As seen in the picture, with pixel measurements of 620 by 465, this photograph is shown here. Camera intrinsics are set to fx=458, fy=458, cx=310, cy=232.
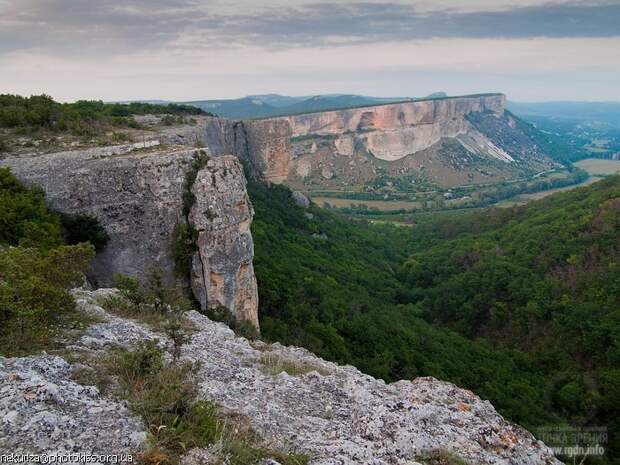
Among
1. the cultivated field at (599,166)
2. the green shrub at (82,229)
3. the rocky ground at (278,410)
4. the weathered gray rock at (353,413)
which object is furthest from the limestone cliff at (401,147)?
the weathered gray rock at (353,413)

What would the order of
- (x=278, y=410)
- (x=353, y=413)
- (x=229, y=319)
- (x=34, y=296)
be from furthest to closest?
(x=229, y=319) → (x=34, y=296) → (x=353, y=413) → (x=278, y=410)

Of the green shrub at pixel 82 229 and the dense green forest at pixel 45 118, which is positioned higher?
the dense green forest at pixel 45 118

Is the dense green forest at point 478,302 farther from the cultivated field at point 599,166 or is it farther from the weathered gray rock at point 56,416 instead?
the cultivated field at point 599,166

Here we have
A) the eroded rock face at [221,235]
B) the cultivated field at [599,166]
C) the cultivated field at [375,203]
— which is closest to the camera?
the eroded rock face at [221,235]

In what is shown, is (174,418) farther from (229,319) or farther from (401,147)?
(401,147)

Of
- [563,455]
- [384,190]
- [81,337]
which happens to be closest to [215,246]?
[81,337]

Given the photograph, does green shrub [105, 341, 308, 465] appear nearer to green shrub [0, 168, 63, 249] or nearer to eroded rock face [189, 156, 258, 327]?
green shrub [0, 168, 63, 249]

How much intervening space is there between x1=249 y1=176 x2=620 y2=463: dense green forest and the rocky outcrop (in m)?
5.42

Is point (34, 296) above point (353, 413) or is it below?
above

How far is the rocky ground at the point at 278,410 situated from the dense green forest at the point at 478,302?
960 centimetres

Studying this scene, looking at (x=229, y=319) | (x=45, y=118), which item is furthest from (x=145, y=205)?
(x=45, y=118)

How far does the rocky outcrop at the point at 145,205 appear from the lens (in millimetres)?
15938

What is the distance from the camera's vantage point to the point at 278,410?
26.0 ft

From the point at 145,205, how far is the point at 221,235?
9.40 feet
